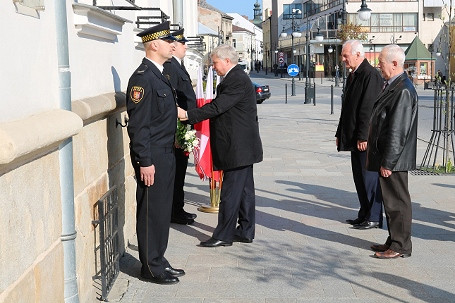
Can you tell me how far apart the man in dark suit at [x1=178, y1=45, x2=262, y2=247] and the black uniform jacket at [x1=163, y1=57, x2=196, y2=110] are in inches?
39.7

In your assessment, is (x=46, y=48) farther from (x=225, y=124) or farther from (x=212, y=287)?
(x=225, y=124)

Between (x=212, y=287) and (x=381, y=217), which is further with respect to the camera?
(x=381, y=217)

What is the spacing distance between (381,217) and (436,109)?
4863 millimetres

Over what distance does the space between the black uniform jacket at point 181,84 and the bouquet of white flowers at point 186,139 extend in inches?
11.5

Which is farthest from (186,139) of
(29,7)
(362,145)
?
(29,7)

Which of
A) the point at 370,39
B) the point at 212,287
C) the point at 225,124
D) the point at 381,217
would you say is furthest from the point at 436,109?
the point at 370,39

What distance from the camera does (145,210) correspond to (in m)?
5.82

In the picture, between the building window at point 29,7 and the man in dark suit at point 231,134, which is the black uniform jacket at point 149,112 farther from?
the building window at point 29,7

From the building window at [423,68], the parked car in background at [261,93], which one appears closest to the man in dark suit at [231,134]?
the parked car in background at [261,93]

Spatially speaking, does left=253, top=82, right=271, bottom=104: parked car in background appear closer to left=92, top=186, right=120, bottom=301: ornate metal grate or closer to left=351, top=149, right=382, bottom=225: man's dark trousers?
left=351, top=149, right=382, bottom=225: man's dark trousers

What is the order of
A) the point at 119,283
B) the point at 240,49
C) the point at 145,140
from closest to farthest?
the point at 145,140 → the point at 119,283 → the point at 240,49

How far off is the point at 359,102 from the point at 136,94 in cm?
309

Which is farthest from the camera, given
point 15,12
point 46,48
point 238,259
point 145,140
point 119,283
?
point 238,259

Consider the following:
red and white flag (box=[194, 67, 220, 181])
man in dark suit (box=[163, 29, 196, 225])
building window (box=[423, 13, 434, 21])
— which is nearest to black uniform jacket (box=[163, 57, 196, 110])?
man in dark suit (box=[163, 29, 196, 225])
